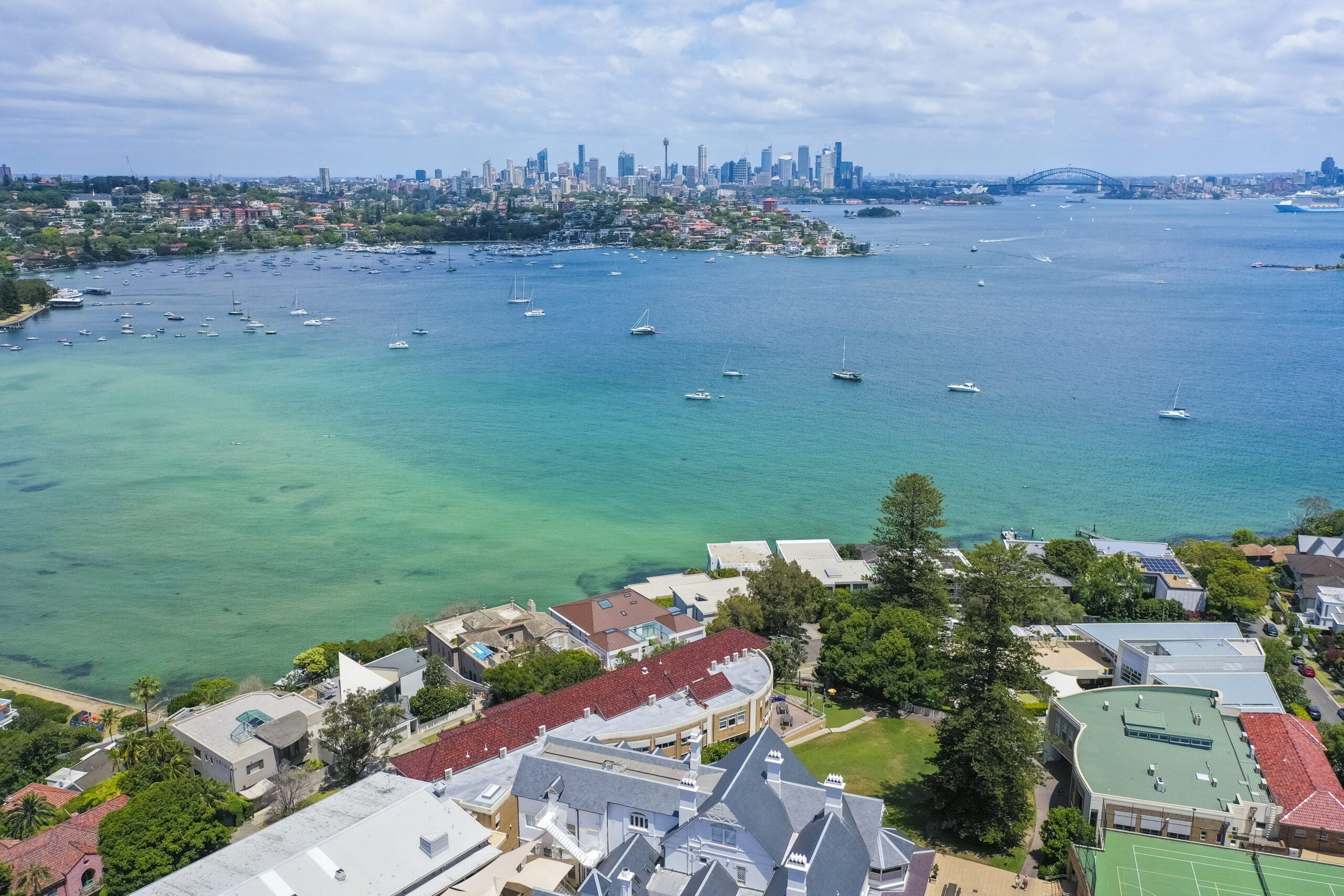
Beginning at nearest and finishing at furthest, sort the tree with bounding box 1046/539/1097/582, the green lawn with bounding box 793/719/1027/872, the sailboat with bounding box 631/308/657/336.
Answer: the green lawn with bounding box 793/719/1027/872
the tree with bounding box 1046/539/1097/582
the sailboat with bounding box 631/308/657/336

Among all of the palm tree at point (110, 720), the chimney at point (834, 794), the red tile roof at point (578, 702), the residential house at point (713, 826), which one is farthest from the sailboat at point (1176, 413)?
the palm tree at point (110, 720)

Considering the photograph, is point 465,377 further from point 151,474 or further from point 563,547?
point 563,547

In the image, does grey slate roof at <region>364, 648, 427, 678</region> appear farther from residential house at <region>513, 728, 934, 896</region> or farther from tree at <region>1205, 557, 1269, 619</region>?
tree at <region>1205, 557, 1269, 619</region>

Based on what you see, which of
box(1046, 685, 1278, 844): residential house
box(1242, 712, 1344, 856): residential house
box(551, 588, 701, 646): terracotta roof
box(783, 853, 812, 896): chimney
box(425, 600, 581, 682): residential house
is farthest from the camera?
box(551, 588, 701, 646): terracotta roof

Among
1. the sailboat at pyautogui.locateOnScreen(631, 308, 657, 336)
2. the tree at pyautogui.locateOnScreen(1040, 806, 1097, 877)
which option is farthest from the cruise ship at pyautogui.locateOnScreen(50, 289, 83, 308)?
the tree at pyautogui.locateOnScreen(1040, 806, 1097, 877)

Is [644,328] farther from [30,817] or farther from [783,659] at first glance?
[30,817]
